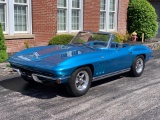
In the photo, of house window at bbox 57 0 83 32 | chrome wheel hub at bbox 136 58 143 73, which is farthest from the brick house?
chrome wheel hub at bbox 136 58 143 73

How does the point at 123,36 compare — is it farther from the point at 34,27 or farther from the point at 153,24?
the point at 34,27

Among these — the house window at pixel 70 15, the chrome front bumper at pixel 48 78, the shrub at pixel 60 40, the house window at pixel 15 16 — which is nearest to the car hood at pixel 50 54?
the chrome front bumper at pixel 48 78

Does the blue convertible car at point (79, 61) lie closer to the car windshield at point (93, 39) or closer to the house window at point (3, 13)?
the car windshield at point (93, 39)

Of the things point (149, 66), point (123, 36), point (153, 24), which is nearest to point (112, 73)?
point (149, 66)

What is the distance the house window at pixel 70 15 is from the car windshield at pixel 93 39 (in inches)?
204

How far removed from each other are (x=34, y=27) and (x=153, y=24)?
7.93 metres

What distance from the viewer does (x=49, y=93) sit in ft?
17.8

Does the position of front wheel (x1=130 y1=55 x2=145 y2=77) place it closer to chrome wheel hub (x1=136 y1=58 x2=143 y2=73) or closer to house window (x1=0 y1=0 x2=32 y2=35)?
chrome wheel hub (x1=136 y1=58 x2=143 y2=73)

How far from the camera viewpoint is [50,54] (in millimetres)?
5398

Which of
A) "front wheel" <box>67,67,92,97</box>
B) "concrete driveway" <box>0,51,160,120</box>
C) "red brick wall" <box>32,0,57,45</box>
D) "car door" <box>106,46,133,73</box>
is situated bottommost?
"concrete driveway" <box>0,51,160,120</box>

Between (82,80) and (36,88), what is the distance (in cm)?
119

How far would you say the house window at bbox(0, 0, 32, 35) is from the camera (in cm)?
953

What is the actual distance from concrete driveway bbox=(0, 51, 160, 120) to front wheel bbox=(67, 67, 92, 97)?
14 centimetres

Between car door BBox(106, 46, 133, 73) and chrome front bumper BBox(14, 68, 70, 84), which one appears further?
car door BBox(106, 46, 133, 73)
